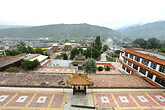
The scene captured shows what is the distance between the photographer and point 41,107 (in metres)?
10.7

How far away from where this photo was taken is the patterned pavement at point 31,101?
1066cm

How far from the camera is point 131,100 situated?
12180 mm

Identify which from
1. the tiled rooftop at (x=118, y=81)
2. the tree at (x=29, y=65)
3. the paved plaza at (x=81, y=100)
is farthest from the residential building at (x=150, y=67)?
the tree at (x=29, y=65)

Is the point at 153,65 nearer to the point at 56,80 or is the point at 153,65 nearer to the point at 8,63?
the point at 56,80

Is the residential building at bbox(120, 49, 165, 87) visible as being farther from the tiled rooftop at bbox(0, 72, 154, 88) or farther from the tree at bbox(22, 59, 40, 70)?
the tree at bbox(22, 59, 40, 70)

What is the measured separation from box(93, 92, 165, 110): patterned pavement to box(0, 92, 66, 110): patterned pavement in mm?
5054

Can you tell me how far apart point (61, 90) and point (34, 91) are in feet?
13.5

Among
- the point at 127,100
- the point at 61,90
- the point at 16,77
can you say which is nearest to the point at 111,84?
the point at 127,100

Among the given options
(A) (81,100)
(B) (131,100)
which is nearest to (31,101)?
(A) (81,100)

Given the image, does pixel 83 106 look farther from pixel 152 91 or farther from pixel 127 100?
pixel 152 91

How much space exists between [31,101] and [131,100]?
1340cm

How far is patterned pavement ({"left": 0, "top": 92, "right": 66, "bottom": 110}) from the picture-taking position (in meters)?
10.7

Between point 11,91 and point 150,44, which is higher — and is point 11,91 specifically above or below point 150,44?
below

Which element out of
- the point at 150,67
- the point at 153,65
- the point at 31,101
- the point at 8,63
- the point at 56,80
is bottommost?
the point at 31,101
